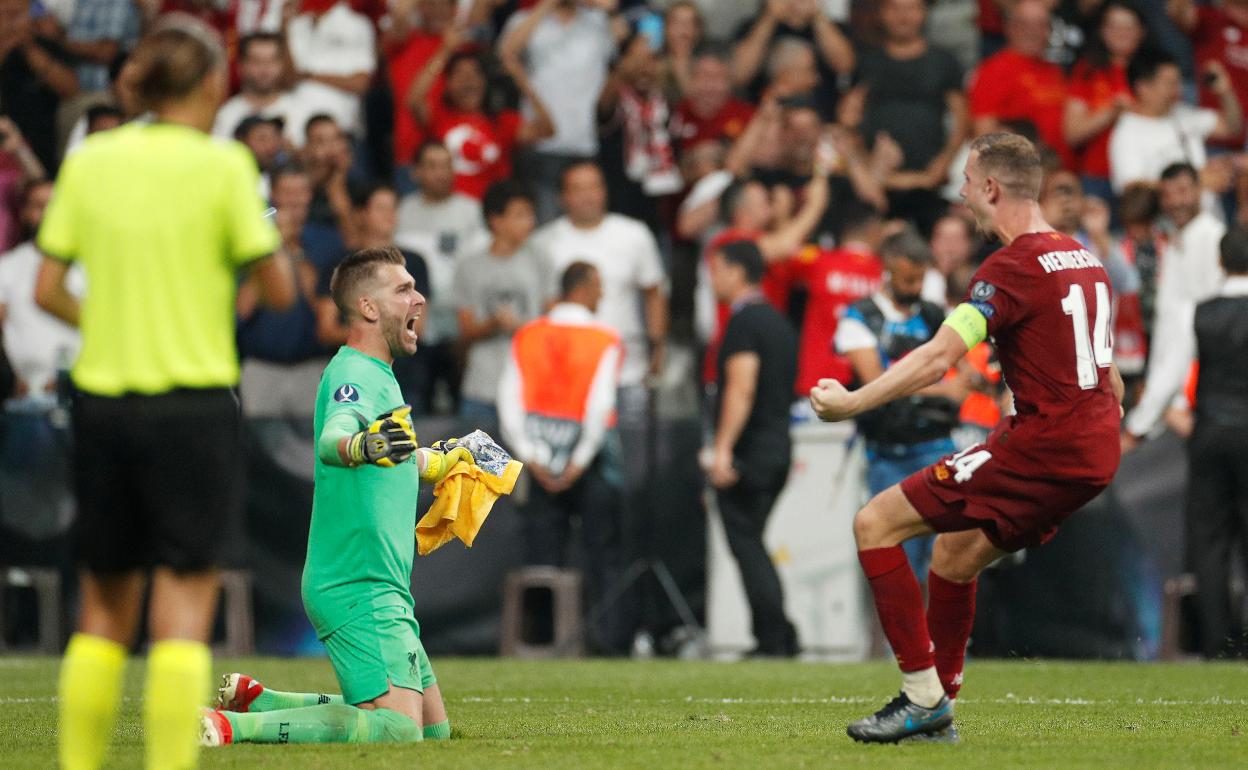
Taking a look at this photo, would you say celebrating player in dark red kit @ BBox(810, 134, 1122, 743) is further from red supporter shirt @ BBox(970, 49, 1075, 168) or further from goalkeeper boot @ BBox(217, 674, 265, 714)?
red supporter shirt @ BBox(970, 49, 1075, 168)

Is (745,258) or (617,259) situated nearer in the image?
(745,258)

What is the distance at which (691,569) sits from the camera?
14164mm

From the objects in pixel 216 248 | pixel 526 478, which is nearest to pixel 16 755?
pixel 216 248

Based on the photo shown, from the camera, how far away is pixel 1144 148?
15625 mm

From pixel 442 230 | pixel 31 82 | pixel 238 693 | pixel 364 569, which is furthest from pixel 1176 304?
pixel 31 82

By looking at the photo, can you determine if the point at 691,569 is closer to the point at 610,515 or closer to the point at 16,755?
the point at 610,515

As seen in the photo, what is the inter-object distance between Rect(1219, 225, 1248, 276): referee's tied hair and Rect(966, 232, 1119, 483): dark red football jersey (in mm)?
5529

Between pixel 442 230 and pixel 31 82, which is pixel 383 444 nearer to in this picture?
pixel 442 230

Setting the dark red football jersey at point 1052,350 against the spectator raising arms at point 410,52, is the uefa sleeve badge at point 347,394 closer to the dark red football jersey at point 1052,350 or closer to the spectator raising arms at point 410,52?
the dark red football jersey at point 1052,350

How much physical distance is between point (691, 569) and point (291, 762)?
796 cm

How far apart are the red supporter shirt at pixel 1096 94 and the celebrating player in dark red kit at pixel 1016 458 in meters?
9.01

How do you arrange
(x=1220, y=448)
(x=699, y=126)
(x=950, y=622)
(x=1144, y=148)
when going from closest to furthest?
(x=950, y=622) < (x=1220, y=448) < (x=1144, y=148) < (x=699, y=126)

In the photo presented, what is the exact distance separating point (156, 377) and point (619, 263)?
30.7ft

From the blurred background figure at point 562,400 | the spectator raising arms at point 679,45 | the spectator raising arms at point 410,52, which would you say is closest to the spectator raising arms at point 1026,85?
the spectator raising arms at point 679,45
